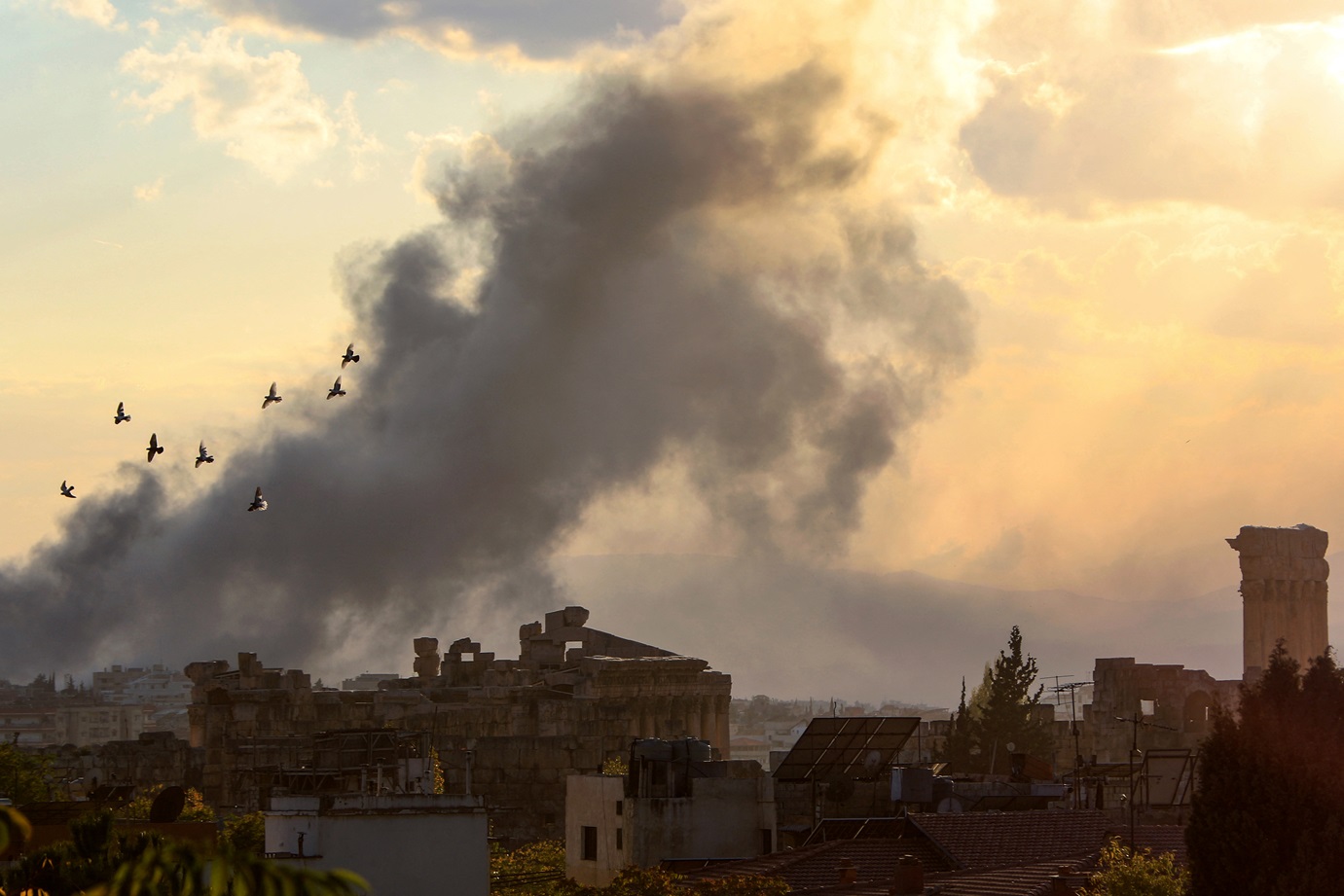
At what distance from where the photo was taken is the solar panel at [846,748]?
4538cm

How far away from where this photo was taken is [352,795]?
117ft

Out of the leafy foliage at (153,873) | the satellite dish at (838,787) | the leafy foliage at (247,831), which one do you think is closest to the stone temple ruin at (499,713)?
the leafy foliage at (247,831)

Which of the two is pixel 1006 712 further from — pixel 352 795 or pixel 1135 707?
pixel 352 795

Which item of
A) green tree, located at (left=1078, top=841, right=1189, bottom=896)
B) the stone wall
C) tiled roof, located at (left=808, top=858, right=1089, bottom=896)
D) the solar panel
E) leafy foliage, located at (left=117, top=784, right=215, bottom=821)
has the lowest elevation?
tiled roof, located at (left=808, top=858, right=1089, bottom=896)

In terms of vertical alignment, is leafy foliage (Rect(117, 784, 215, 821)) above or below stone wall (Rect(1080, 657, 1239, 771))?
below

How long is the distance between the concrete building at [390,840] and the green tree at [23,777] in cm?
1327

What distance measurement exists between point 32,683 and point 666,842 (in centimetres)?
13415

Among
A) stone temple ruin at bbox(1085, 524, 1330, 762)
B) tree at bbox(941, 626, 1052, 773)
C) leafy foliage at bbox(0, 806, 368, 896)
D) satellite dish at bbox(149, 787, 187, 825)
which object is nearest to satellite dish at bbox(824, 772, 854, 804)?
satellite dish at bbox(149, 787, 187, 825)

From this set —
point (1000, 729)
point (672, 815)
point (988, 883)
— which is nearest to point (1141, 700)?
point (1000, 729)

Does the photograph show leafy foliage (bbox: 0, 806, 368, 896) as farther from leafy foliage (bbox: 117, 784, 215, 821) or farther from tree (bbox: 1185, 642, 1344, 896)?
leafy foliage (bbox: 117, 784, 215, 821)

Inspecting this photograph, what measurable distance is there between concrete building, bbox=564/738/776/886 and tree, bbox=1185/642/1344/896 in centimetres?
1449

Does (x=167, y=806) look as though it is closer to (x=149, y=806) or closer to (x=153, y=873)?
(x=149, y=806)

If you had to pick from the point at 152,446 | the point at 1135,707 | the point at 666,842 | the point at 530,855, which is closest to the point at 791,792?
the point at 666,842

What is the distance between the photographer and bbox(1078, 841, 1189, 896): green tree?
2955cm
